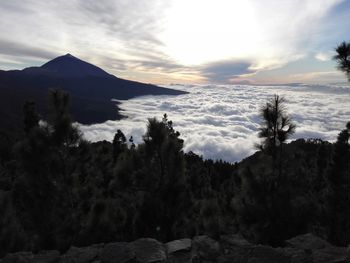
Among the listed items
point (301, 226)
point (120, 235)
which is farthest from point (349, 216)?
point (120, 235)

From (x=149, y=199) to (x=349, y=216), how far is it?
1909cm

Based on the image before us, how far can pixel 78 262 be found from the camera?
328 inches

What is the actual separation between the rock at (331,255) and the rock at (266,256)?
65cm

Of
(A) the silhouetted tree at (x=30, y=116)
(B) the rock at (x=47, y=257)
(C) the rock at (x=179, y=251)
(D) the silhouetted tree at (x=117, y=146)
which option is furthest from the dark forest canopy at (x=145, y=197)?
(D) the silhouetted tree at (x=117, y=146)

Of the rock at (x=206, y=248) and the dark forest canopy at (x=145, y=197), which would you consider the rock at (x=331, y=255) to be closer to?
the rock at (x=206, y=248)

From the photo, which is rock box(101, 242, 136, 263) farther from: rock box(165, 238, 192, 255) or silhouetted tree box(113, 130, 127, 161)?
silhouetted tree box(113, 130, 127, 161)

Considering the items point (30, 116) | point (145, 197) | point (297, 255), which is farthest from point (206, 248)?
point (30, 116)

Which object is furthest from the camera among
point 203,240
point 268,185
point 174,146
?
point 174,146

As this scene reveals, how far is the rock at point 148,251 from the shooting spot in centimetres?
831

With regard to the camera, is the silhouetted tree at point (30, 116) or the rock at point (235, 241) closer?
the rock at point (235, 241)

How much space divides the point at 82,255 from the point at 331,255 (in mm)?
5691

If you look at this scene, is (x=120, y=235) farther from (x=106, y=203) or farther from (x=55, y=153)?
(x=55, y=153)

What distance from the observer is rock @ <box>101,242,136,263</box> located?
833 cm

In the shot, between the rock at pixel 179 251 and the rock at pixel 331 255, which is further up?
the rock at pixel 331 255
